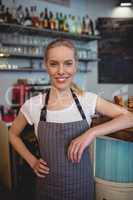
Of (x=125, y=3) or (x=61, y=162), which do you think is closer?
(x=61, y=162)

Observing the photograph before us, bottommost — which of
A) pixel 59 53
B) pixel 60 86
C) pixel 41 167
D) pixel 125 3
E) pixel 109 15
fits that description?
pixel 41 167

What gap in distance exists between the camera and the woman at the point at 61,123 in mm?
1046

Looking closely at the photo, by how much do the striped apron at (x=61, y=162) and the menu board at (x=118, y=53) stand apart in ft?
12.9

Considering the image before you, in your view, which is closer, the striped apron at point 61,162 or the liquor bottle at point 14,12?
the striped apron at point 61,162

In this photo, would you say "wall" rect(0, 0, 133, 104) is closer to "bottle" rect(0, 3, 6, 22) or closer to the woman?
"bottle" rect(0, 3, 6, 22)

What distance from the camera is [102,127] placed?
39.3 inches

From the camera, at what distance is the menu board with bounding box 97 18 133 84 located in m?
4.96

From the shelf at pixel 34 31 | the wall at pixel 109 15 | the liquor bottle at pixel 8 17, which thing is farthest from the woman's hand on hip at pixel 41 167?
the wall at pixel 109 15

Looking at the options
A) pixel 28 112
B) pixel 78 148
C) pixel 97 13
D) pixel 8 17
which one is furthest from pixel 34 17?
pixel 78 148

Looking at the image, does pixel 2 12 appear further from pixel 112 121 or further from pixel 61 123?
pixel 112 121

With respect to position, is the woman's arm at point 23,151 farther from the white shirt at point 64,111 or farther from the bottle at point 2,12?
the bottle at point 2,12

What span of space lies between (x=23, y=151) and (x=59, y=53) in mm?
443

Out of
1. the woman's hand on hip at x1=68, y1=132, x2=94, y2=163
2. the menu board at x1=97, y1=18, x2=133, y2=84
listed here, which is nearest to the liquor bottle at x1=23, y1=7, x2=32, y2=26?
the menu board at x1=97, y1=18, x2=133, y2=84

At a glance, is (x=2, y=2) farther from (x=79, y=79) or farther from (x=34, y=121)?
(x=34, y=121)
